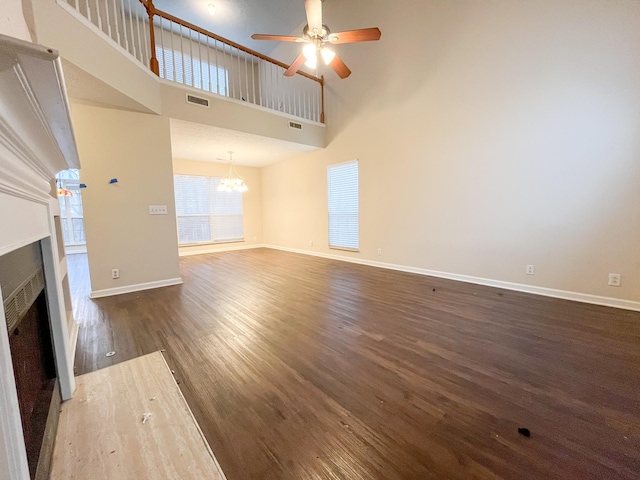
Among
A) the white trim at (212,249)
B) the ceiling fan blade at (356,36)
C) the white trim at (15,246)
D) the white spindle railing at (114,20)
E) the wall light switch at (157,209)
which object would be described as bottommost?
the white trim at (212,249)

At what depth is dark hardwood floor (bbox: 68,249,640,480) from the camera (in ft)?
3.61

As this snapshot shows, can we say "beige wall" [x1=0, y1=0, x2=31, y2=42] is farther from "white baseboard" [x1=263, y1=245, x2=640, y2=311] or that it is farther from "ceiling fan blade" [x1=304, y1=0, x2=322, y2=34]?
"white baseboard" [x1=263, y1=245, x2=640, y2=311]

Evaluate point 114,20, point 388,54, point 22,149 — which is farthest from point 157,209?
point 388,54

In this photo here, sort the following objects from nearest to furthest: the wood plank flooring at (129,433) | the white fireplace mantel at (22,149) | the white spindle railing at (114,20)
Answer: the white fireplace mantel at (22,149), the wood plank flooring at (129,433), the white spindle railing at (114,20)

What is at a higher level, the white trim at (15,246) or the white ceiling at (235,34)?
the white ceiling at (235,34)

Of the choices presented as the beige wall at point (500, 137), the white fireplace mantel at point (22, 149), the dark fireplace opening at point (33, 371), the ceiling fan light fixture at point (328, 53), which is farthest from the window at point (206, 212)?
the white fireplace mantel at point (22, 149)

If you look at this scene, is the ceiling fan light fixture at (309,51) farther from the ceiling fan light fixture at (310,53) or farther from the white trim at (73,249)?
the white trim at (73,249)

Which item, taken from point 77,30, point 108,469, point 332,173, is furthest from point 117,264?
point 332,173

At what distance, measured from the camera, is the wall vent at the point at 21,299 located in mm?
780

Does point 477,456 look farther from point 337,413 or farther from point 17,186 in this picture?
point 17,186

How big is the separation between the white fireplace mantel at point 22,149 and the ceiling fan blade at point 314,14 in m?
2.44

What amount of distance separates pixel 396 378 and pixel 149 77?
439 centimetres

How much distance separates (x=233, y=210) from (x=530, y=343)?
694cm

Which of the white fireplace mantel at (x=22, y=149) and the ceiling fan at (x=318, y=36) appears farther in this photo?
the ceiling fan at (x=318, y=36)
